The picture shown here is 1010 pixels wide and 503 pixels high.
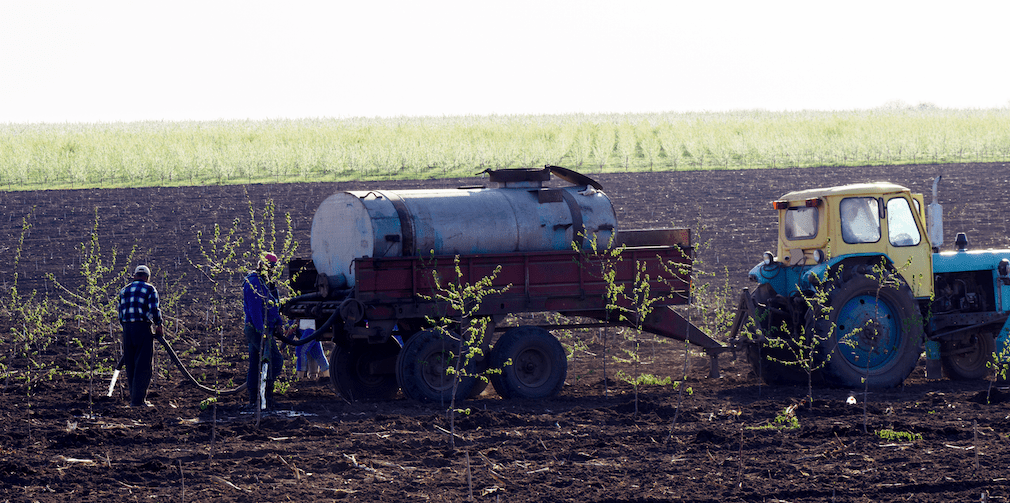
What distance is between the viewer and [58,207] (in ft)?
98.9

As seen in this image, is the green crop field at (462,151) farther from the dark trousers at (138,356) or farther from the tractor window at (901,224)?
the tractor window at (901,224)

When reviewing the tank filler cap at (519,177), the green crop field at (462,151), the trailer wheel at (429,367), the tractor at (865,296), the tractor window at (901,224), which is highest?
the green crop field at (462,151)

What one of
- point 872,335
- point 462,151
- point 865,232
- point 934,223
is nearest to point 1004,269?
point 934,223

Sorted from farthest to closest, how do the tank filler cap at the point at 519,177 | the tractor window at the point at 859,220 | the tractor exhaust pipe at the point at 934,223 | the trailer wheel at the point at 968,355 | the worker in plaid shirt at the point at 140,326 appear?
the trailer wheel at the point at 968,355 < the tank filler cap at the point at 519,177 < the tractor window at the point at 859,220 < the tractor exhaust pipe at the point at 934,223 < the worker in plaid shirt at the point at 140,326

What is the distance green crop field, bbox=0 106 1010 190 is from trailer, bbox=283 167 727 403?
72.3 feet

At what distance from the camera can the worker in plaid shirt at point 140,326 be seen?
489 inches

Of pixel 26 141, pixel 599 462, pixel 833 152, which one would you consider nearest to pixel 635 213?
pixel 833 152


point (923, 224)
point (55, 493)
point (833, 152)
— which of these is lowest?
point (55, 493)

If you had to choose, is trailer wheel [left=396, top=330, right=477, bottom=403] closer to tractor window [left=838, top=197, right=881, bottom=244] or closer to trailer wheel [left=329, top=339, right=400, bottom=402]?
trailer wheel [left=329, top=339, right=400, bottom=402]

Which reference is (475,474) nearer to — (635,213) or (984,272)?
(984,272)

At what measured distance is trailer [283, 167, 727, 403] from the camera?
488 inches

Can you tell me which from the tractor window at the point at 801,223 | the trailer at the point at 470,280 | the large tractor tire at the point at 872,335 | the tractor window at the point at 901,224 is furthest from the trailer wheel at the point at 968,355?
the trailer at the point at 470,280

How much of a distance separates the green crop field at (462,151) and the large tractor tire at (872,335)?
23.5 meters

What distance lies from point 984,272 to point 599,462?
753cm
